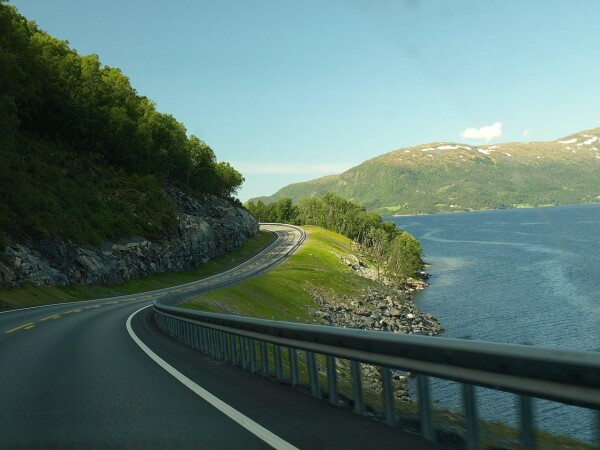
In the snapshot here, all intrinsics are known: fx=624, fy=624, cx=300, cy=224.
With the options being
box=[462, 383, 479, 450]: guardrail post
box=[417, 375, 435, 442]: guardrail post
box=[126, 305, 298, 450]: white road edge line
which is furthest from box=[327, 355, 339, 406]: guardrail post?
box=[462, 383, 479, 450]: guardrail post

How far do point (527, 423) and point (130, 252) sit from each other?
190ft

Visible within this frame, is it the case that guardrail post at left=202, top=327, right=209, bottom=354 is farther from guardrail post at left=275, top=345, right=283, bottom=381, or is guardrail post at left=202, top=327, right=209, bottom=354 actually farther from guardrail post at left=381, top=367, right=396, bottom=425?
guardrail post at left=381, top=367, right=396, bottom=425

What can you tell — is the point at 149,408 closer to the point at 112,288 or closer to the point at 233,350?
the point at 233,350

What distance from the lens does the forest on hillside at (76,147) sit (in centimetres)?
5153

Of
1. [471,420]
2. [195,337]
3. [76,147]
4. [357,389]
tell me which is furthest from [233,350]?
[76,147]

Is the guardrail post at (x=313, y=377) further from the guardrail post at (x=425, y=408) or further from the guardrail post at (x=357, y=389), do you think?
the guardrail post at (x=425, y=408)

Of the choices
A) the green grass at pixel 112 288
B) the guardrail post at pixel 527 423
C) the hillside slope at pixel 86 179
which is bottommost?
the green grass at pixel 112 288

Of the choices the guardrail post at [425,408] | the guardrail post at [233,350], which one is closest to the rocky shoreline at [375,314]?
the guardrail post at [233,350]

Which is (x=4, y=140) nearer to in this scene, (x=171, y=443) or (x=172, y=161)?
(x=172, y=161)

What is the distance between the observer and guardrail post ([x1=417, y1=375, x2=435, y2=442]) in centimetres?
543

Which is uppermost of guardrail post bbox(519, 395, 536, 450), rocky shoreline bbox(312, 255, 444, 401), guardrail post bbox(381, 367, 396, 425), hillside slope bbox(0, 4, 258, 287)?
hillside slope bbox(0, 4, 258, 287)

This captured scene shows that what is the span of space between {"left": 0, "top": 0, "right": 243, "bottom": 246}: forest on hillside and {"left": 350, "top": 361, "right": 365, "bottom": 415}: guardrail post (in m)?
40.3

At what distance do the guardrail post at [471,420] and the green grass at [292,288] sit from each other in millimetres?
28722

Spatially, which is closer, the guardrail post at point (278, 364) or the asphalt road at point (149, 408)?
the asphalt road at point (149, 408)
